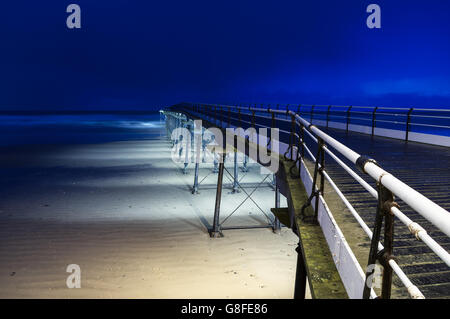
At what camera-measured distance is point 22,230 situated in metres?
11.7

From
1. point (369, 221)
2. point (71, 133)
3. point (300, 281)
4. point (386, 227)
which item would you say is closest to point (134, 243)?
point (300, 281)

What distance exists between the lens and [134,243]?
10828 mm

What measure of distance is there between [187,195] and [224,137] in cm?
403

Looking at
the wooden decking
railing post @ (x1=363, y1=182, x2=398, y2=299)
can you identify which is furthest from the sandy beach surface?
railing post @ (x1=363, y1=182, x2=398, y2=299)

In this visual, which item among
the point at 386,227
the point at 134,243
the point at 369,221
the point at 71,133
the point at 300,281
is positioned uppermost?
the point at 386,227

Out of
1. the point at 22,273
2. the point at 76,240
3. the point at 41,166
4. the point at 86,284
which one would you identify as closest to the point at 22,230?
the point at 76,240

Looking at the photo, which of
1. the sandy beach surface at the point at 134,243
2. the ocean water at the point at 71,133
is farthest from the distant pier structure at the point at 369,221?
the ocean water at the point at 71,133

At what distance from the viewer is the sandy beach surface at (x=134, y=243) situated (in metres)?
8.47

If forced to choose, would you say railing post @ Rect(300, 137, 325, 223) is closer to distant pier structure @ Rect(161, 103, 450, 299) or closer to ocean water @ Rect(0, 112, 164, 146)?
distant pier structure @ Rect(161, 103, 450, 299)

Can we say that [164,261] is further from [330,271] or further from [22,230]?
[330,271]

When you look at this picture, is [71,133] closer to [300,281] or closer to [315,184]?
[300,281]

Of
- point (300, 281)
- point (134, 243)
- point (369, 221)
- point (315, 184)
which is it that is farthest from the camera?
point (134, 243)
